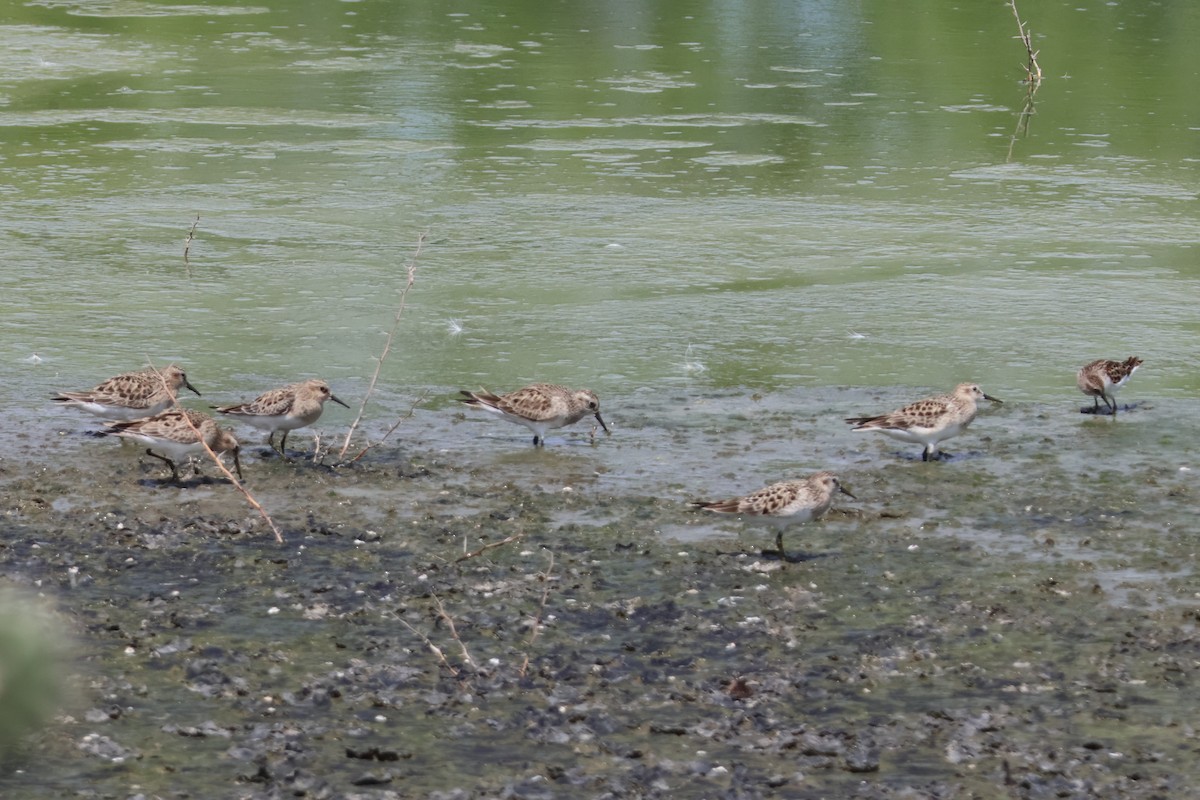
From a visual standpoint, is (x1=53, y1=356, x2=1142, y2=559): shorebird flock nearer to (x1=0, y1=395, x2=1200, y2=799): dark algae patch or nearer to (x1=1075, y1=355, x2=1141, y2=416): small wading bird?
(x1=1075, y1=355, x2=1141, y2=416): small wading bird

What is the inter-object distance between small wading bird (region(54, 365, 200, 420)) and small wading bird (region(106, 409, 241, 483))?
0.66 meters

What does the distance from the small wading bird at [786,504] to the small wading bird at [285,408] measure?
9.67 feet

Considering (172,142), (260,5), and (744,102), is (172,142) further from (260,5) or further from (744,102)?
(260,5)

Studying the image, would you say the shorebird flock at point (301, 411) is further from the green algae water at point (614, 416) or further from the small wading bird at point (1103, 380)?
the green algae water at point (614, 416)

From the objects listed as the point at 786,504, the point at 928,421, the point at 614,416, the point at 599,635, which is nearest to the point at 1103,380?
the point at 928,421

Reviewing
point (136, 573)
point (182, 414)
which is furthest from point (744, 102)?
point (136, 573)

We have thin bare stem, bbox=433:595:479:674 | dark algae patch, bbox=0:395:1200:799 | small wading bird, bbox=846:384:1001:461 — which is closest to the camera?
dark algae patch, bbox=0:395:1200:799

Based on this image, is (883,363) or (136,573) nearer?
(136,573)

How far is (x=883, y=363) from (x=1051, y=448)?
7.42 ft

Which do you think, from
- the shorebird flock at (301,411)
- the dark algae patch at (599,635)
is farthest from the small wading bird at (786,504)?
the shorebird flock at (301,411)

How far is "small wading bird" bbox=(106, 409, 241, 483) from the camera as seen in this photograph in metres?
9.48

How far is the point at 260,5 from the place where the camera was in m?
31.7

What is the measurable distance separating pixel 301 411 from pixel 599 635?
3462 mm

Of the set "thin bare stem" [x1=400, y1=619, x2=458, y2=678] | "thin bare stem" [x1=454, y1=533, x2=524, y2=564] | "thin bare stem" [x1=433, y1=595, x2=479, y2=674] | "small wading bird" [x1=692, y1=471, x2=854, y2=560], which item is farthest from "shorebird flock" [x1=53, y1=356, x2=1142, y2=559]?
"thin bare stem" [x1=400, y1=619, x2=458, y2=678]
